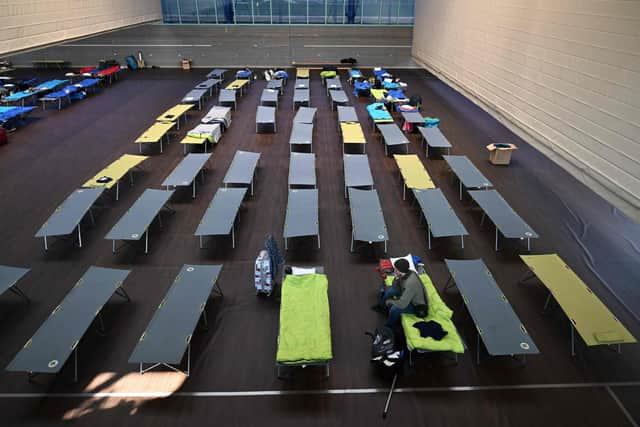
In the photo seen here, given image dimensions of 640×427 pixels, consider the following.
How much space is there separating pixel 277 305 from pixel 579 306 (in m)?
3.66

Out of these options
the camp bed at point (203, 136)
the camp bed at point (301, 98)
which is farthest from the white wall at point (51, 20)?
the camp bed at point (301, 98)

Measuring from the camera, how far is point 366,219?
20.7 ft

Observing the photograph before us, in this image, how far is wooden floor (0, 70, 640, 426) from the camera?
3.85 meters

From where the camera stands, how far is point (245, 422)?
372cm

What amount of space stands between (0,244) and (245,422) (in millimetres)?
5226

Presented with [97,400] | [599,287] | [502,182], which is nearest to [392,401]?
[97,400]

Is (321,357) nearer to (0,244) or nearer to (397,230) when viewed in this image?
(397,230)

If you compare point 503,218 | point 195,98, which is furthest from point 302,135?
point 503,218

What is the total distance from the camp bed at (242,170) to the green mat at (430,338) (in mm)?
4249

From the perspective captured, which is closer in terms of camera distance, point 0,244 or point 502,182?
point 0,244

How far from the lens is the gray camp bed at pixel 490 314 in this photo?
4.03 metres

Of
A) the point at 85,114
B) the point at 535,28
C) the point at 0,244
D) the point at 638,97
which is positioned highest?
the point at 535,28

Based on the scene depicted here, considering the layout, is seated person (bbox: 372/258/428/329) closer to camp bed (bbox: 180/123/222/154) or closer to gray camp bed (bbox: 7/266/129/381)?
gray camp bed (bbox: 7/266/129/381)

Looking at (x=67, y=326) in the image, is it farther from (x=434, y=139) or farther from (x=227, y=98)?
(x=227, y=98)
